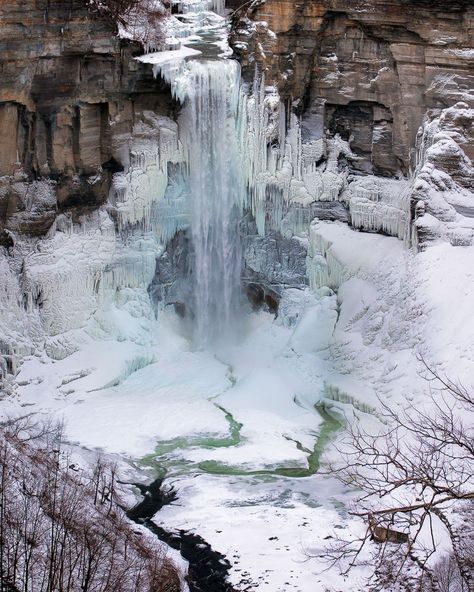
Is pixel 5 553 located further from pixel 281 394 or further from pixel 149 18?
pixel 149 18

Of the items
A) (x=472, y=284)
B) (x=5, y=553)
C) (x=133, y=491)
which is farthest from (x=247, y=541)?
(x=472, y=284)

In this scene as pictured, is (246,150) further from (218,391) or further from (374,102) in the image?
(218,391)

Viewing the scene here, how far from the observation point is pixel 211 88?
36750mm

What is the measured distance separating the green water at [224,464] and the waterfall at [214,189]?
6673 mm

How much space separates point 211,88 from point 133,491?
1467 centimetres

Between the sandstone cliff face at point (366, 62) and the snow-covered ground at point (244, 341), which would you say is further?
the sandstone cliff face at point (366, 62)

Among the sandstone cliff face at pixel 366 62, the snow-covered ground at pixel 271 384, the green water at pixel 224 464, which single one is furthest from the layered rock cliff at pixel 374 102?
the green water at pixel 224 464

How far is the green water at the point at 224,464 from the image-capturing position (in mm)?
28766

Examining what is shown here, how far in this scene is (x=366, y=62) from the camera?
3759 cm

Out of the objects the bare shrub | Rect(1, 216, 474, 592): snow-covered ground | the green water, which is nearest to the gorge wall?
Rect(1, 216, 474, 592): snow-covered ground

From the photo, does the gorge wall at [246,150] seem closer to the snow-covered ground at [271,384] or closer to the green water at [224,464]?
the snow-covered ground at [271,384]

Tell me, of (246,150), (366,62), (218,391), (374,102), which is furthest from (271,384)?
(366,62)

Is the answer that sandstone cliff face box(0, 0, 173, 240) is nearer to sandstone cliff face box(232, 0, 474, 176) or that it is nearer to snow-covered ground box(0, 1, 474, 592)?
snow-covered ground box(0, 1, 474, 592)

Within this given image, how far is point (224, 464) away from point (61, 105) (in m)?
13.3
